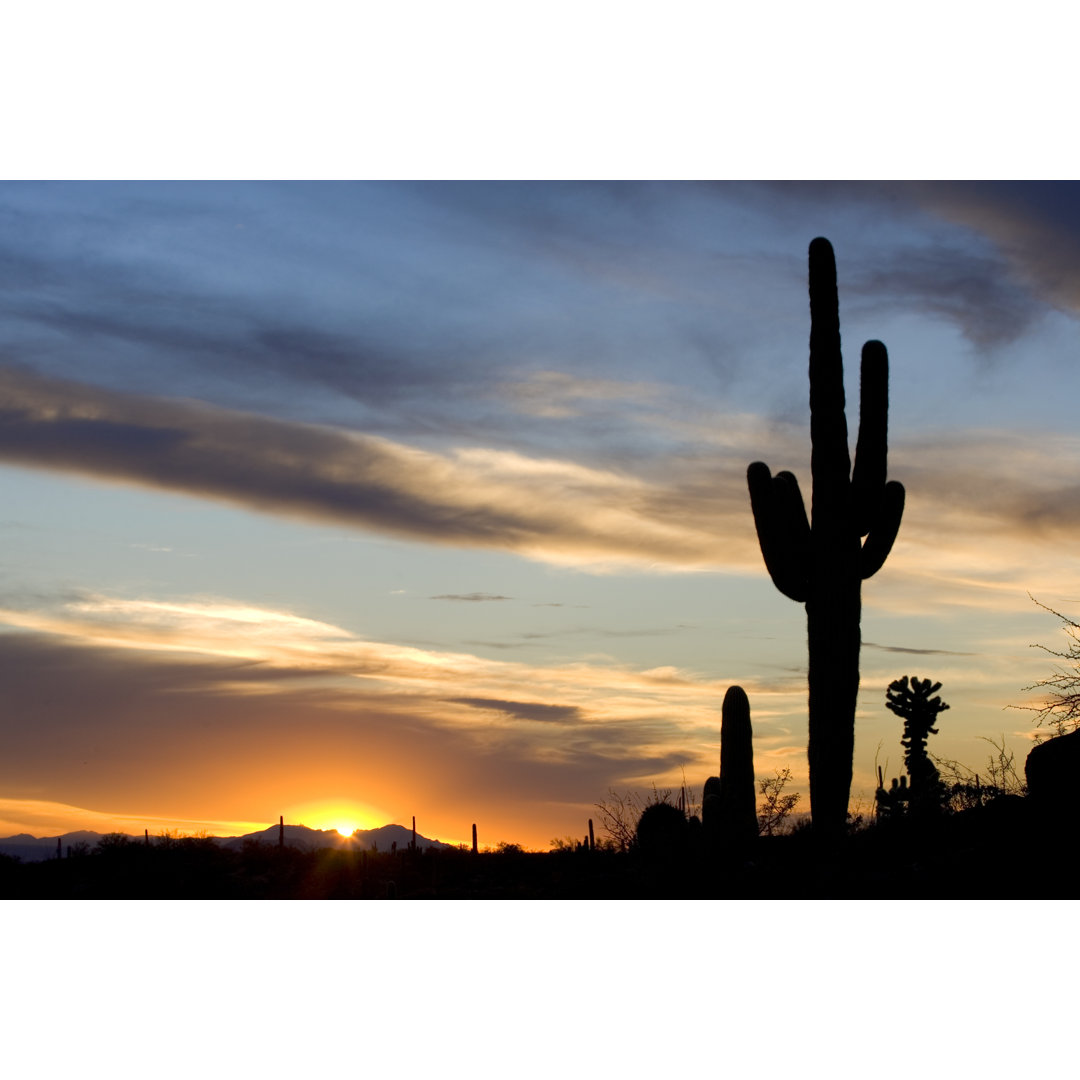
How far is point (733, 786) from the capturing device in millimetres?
16266

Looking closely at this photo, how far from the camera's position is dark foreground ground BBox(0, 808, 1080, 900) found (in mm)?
11945

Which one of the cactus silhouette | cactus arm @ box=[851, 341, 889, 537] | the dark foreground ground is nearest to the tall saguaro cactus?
cactus arm @ box=[851, 341, 889, 537]

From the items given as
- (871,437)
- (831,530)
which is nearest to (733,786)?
(831,530)

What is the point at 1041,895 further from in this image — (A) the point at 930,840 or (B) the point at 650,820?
(B) the point at 650,820

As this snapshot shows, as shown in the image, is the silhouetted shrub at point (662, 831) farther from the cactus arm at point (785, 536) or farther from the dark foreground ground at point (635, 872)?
the cactus arm at point (785, 536)

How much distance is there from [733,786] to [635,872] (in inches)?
75.1

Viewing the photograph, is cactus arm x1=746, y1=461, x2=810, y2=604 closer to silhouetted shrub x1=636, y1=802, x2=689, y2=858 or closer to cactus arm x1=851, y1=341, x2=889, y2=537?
cactus arm x1=851, y1=341, x2=889, y2=537

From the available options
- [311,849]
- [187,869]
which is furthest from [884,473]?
[311,849]

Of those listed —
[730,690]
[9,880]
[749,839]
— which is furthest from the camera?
[9,880]

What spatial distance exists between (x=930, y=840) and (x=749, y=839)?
89.4 inches

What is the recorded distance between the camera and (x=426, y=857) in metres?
23.8

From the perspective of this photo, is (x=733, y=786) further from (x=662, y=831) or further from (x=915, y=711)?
(x=915, y=711)

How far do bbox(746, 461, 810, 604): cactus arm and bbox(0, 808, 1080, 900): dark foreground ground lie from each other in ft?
9.84

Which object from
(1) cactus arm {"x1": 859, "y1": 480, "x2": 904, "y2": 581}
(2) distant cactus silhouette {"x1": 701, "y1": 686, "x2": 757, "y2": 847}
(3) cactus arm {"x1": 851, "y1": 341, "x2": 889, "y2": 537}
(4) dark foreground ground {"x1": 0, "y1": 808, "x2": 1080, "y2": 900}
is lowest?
(4) dark foreground ground {"x1": 0, "y1": 808, "x2": 1080, "y2": 900}
